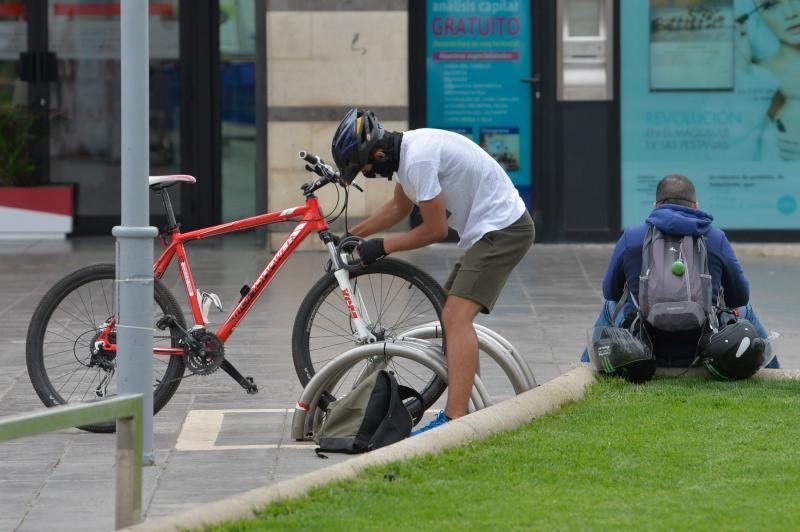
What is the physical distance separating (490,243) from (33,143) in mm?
9760

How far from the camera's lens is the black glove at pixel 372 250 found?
6.92 metres

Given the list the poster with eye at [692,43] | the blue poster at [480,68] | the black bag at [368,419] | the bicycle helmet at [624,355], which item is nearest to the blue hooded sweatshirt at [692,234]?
the bicycle helmet at [624,355]

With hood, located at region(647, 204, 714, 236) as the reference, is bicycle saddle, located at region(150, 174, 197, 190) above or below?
above

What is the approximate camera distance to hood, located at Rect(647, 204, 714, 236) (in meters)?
7.25

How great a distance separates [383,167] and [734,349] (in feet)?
5.75

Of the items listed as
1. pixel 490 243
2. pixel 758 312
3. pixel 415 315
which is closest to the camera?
pixel 490 243

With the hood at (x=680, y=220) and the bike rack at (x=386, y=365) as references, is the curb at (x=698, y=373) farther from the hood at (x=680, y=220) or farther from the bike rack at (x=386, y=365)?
the bike rack at (x=386, y=365)

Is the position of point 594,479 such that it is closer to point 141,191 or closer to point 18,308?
point 141,191

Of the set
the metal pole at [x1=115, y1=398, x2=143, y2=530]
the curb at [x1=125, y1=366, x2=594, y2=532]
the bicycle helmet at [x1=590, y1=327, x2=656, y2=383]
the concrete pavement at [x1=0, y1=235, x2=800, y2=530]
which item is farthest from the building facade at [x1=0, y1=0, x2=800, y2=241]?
the metal pole at [x1=115, y1=398, x2=143, y2=530]

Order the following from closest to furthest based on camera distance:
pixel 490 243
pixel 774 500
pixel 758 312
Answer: pixel 774 500 < pixel 490 243 < pixel 758 312

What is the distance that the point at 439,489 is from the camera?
5.42m

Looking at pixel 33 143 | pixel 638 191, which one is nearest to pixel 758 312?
pixel 638 191

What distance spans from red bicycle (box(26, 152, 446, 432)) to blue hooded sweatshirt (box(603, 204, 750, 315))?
0.92 m

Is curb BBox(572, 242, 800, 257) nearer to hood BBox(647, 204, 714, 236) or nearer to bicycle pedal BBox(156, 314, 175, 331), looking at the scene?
hood BBox(647, 204, 714, 236)
